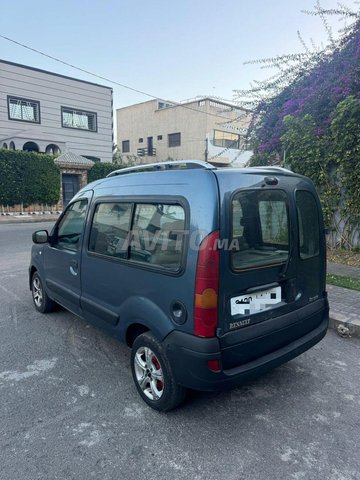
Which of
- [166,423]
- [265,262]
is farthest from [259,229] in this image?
[166,423]

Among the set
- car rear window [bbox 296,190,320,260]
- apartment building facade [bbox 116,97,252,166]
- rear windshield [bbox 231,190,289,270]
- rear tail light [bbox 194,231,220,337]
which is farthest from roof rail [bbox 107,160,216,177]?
apartment building facade [bbox 116,97,252,166]

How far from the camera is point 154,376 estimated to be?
262cm

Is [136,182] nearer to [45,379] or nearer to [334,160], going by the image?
[45,379]

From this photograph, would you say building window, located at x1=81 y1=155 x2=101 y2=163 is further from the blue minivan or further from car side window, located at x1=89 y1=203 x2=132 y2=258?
the blue minivan

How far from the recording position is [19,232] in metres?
12.5

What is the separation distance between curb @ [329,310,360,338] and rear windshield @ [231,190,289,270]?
1.90 meters

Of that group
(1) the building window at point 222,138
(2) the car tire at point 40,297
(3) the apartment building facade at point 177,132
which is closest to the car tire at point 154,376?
(2) the car tire at point 40,297

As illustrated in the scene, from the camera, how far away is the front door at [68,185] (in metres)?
18.9

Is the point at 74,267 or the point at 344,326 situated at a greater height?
the point at 74,267

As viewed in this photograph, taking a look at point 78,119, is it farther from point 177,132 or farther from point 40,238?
point 40,238

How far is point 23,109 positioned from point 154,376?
19.4m

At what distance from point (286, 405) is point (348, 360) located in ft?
3.74

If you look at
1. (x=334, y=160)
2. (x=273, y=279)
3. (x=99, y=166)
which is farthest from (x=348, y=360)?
(x=99, y=166)

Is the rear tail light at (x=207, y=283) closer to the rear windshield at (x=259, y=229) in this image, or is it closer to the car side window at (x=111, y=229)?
the rear windshield at (x=259, y=229)
